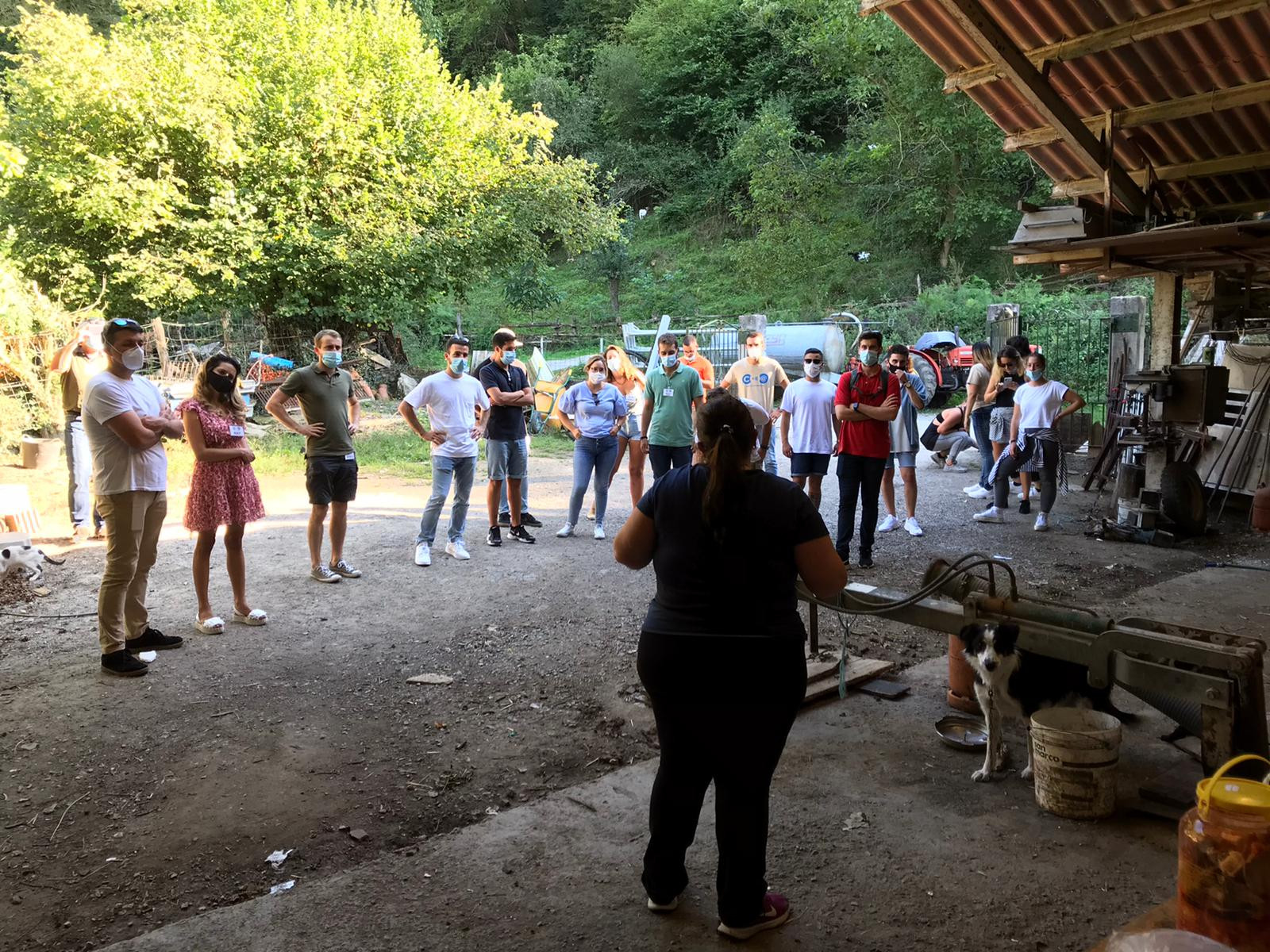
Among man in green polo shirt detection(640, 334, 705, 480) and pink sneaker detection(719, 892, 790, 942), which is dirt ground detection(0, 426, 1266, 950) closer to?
pink sneaker detection(719, 892, 790, 942)

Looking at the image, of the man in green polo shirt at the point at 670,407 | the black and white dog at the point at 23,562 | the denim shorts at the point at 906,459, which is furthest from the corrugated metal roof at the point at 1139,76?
the black and white dog at the point at 23,562

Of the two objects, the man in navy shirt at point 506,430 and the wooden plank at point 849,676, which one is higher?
the man in navy shirt at point 506,430

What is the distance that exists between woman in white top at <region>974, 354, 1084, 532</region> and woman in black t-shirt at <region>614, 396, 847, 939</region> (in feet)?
22.6

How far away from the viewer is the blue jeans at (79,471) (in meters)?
8.36

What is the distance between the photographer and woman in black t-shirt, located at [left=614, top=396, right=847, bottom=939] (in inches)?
103

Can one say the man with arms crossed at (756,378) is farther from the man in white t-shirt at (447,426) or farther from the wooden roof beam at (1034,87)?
the wooden roof beam at (1034,87)

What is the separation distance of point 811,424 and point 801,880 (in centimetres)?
510

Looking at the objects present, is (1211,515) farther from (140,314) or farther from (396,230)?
(140,314)

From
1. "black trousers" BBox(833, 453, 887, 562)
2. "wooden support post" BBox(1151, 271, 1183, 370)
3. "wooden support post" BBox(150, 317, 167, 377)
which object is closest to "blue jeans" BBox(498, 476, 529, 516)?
"black trousers" BBox(833, 453, 887, 562)

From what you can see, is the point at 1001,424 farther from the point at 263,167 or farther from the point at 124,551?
the point at 263,167

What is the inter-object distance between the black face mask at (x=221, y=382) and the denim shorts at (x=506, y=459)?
2.73 m

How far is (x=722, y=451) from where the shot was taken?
2658 mm

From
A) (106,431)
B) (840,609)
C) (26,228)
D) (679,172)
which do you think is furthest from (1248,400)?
(679,172)

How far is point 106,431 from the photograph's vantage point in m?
4.99
